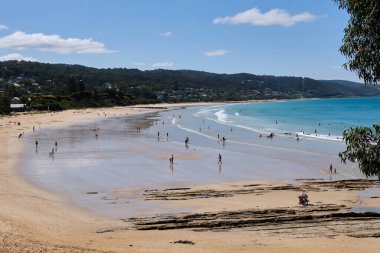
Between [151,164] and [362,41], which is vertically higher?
[362,41]

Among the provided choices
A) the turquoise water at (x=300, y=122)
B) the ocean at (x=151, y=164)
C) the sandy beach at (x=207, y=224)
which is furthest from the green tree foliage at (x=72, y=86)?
the sandy beach at (x=207, y=224)

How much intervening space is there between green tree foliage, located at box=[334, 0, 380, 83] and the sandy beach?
6493 mm

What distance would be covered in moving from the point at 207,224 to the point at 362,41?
391 inches

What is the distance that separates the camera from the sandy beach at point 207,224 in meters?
15.9

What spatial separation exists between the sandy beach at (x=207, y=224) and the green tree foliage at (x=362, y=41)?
6.49 metres

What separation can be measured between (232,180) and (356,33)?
20529 mm

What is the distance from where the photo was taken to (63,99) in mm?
141250

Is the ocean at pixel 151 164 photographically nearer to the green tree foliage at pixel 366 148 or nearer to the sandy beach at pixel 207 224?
the sandy beach at pixel 207 224

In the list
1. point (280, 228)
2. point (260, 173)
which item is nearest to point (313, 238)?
point (280, 228)

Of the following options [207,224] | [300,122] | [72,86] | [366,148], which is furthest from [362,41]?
[72,86]

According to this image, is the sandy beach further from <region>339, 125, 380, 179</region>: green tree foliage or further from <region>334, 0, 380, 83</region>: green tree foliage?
<region>334, 0, 380, 83</region>: green tree foliage

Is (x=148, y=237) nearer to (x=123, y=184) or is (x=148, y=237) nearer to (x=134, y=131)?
(x=123, y=184)

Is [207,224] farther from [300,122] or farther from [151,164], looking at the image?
[300,122]

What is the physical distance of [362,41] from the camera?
1220 centimetres
